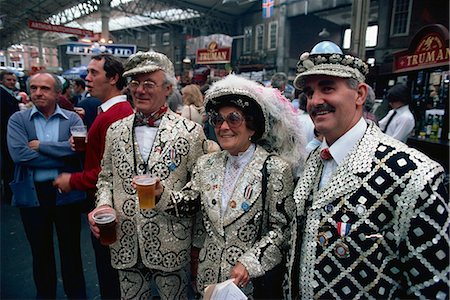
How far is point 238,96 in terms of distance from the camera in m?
1.79

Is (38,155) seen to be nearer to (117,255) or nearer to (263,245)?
(117,255)

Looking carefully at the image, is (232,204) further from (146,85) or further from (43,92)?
(43,92)

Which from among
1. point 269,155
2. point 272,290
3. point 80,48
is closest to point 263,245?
point 272,290

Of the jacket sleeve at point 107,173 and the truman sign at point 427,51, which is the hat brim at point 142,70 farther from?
the truman sign at point 427,51

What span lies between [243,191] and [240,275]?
449mm

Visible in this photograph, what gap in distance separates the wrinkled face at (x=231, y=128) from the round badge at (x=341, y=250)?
0.77 meters

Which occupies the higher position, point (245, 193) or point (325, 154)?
point (325, 154)

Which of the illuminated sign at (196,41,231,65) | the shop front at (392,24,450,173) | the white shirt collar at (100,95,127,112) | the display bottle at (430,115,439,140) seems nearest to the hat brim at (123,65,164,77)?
the white shirt collar at (100,95,127,112)

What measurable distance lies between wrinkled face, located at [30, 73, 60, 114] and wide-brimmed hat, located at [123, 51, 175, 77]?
112 centimetres

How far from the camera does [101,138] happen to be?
2521 millimetres

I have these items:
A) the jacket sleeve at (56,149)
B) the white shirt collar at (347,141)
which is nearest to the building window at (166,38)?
the jacket sleeve at (56,149)

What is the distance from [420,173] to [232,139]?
95 centimetres

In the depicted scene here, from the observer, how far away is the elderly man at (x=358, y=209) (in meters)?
1.17

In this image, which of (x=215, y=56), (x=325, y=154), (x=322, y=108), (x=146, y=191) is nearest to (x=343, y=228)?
(x=325, y=154)
